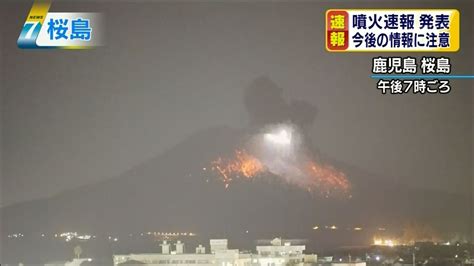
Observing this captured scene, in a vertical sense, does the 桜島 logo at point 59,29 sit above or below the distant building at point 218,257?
above

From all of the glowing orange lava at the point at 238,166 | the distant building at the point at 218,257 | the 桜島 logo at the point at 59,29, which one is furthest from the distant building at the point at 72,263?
the 桜島 logo at the point at 59,29

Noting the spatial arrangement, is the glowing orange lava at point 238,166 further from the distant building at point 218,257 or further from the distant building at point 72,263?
the distant building at point 72,263

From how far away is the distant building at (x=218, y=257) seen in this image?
4.20 m

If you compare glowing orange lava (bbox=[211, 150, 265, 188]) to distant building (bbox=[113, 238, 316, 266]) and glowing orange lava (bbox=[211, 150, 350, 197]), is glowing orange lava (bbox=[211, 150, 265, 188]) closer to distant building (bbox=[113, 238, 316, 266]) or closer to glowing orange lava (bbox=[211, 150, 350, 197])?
glowing orange lava (bbox=[211, 150, 350, 197])

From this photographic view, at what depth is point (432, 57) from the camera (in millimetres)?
3943

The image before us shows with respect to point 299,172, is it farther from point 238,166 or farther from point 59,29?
point 59,29

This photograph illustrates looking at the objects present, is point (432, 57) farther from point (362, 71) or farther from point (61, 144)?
point (61, 144)

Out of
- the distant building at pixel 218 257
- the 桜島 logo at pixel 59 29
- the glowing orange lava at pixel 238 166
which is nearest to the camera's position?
the 桜島 logo at pixel 59 29

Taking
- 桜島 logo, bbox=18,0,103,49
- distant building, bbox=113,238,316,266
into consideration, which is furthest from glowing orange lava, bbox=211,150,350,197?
桜島 logo, bbox=18,0,103,49

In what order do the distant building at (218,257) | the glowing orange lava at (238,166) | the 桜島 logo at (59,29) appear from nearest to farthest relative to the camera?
the 桜島 logo at (59,29), the distant building at (218,257), the glowing orange lava at (238,166)

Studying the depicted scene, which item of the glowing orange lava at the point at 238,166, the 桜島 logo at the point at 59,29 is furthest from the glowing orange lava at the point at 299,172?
the 桜島 logo at the point at 59,29

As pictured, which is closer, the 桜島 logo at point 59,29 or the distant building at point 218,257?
the 桜島 logo at point 59,29

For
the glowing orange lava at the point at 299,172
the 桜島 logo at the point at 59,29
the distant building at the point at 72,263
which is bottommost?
the distant building at the point at 72,263

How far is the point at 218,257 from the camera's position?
423cm
